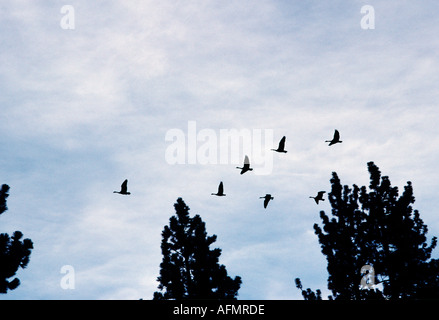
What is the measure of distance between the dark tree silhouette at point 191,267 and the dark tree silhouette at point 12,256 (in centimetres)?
1132

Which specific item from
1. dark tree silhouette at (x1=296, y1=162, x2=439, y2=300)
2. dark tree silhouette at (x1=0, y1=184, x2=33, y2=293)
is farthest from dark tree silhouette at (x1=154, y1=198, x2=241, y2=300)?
dark tree silhouette at (x1=0, y1=184, x2=33, y2=293)

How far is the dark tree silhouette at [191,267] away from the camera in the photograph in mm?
26484

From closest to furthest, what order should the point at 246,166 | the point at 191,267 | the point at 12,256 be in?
the point at 12,256, the point at 246,166, the point at 191,267

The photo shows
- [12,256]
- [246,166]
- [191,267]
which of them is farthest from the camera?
[191,267]

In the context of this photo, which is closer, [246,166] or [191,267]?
[246,166]

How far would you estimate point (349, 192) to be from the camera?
24.8m

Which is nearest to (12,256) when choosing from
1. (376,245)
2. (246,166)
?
(246,166)

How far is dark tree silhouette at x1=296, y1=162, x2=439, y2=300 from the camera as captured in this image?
22.1 m

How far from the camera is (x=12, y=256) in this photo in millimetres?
15859

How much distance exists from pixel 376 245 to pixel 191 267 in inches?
420

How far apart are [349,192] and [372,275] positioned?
4613mm

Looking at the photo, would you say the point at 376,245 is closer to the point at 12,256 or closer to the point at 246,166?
the point at 246,166

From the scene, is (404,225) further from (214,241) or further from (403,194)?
(214,241)
